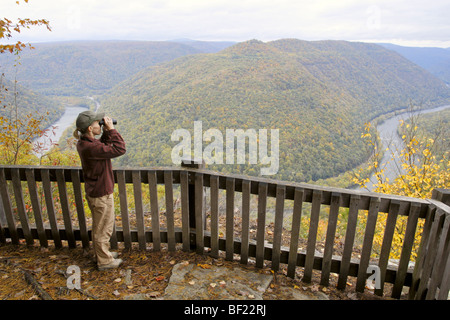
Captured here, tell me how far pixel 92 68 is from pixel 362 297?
87.6 metres

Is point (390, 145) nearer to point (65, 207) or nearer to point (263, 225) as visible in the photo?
point (263, 225)

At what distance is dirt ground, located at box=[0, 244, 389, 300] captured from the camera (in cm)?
287

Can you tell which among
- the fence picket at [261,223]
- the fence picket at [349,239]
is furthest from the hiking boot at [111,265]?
the fence picket at [349,239]

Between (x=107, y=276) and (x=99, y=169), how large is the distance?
3.72 feet

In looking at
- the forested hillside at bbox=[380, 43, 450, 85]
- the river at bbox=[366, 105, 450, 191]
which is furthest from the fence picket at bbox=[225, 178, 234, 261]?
the forested hillside at bbox=[380, 43, 450, 85]

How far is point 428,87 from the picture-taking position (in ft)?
248

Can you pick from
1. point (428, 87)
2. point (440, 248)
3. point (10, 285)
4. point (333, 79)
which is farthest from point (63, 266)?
point (428, 87)

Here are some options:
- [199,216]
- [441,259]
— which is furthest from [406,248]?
[199,216]

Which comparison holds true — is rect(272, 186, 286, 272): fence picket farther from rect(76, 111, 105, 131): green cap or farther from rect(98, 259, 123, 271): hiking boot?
rect(76, 111, 105, 131): green cap

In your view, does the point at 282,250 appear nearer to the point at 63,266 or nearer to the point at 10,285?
the point at 63,266

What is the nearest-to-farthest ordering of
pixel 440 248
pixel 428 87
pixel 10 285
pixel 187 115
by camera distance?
pixel 440 248 < pixel 10 285 < pixel 187 115 < pixel 428 87

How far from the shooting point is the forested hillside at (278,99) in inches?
1523

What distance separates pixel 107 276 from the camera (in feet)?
10.4

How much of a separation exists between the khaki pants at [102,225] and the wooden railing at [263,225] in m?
0.23
